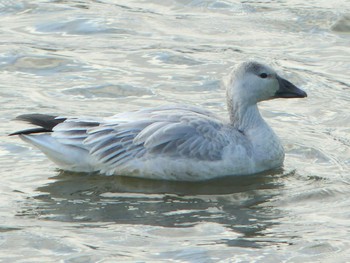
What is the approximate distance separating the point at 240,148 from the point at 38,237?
8.42ft

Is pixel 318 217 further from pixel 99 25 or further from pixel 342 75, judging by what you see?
pixel 99 25

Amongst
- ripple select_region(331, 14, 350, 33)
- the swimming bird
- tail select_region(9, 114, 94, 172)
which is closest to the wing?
the swimming bird

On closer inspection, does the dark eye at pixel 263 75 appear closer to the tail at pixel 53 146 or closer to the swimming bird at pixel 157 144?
the swimming bird at pixel 157 144

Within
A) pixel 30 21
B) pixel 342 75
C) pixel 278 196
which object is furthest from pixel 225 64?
pixel 278 196

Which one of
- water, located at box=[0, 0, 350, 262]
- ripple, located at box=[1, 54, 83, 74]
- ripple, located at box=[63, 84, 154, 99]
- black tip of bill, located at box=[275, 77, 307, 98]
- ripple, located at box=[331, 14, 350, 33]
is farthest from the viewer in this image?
ripple, located at box=[331, 14, 350, 33]

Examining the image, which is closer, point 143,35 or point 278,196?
point 278,196

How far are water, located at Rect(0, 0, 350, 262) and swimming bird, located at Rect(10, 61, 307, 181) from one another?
5.2 inches

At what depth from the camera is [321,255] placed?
867cm

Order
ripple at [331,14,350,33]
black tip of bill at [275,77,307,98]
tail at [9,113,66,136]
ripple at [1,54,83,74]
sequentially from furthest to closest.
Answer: ripple at [331,14,350,33]
ripple at [1,54,83,74]
black tip of bill at [275,77,307,98]
tail at [9,113,66,136]

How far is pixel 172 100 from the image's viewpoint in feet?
41.8

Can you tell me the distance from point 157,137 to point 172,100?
2158mm

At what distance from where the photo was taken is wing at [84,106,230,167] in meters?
10.6

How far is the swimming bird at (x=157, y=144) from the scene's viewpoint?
→ 10.6m

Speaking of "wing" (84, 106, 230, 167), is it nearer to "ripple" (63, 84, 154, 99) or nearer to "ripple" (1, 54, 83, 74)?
"ripple" (63, 84, 154, 99)
